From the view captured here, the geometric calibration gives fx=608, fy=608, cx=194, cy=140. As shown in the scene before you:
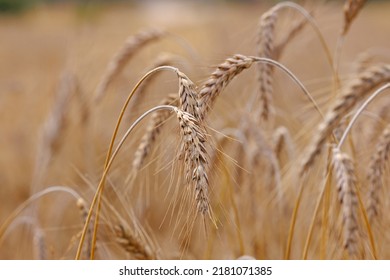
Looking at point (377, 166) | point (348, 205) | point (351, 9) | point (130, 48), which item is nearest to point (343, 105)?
point (377, 166)

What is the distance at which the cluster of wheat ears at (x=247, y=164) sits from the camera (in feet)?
3.97

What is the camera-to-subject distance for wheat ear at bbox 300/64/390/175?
1407 millimetres

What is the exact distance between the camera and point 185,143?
42.6 inches

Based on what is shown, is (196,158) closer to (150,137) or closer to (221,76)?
(221,76)

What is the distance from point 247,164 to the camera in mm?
2311

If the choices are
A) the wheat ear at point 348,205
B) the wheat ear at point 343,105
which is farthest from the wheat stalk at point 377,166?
the wheat ear at point 348,205

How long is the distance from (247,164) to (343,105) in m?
0.90

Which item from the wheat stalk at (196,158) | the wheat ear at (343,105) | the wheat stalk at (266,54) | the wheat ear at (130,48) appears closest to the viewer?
the wheat stalk at (196,158)

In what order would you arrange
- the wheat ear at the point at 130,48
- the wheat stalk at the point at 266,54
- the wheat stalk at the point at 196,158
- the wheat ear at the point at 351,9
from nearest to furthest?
the wheat stalk at the point at 196,158 < the wheat stalk at the point at 266,54 < the wheat ear at the point at 351,9 < the wheat ear at the point at 130,48

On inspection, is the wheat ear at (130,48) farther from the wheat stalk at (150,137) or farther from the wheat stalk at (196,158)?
the wheat stalk at (196,158)

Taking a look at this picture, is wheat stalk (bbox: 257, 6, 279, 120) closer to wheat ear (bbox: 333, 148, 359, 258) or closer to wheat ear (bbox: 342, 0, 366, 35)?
wheat ear (bbox: 342, 0, 366, 35)

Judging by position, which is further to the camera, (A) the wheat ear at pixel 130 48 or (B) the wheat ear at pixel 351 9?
(A) the wheat ear at pixel 130 48

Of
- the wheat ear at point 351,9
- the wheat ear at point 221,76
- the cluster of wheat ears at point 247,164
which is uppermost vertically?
the wheat ear at point 351,9
